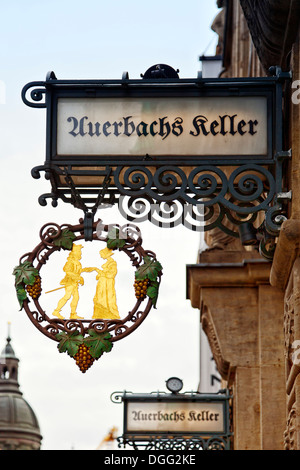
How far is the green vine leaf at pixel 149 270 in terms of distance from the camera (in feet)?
27.2

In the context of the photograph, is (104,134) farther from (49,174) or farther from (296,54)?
(296,54)

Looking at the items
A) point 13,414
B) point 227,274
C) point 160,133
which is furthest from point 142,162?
point 13,414

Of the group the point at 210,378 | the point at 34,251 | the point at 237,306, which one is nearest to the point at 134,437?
the point at 237,306

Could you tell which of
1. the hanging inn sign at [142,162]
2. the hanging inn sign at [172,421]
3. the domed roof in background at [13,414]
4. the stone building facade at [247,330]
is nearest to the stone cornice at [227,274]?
the stone building facade at [247,330]

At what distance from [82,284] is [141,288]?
1.09 ft

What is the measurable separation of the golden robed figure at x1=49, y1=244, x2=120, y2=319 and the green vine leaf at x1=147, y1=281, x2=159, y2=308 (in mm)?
198

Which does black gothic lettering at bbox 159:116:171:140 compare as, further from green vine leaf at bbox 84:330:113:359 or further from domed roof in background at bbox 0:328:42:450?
domed roof in background at bbox 0:328:42:450

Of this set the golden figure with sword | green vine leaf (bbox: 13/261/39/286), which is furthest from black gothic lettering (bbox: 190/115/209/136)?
green vine leaf (bbox: 13/261/39/286)

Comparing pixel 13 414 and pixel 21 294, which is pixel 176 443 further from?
pixel 13 414

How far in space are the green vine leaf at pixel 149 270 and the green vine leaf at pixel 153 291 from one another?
33 mm

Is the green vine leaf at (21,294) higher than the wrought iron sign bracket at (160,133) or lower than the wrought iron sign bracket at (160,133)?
lower

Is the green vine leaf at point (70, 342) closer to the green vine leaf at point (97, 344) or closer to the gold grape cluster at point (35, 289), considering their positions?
the green vine leaf at point (97, 344)

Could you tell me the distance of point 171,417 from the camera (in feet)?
55.7

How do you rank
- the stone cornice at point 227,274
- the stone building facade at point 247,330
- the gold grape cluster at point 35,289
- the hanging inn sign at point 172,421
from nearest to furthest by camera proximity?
the gold grape cluster at point 35,289, the stone building facade at point 247,330, the stone cornice at point 227,274, the hanging inn sign at point 172,421
